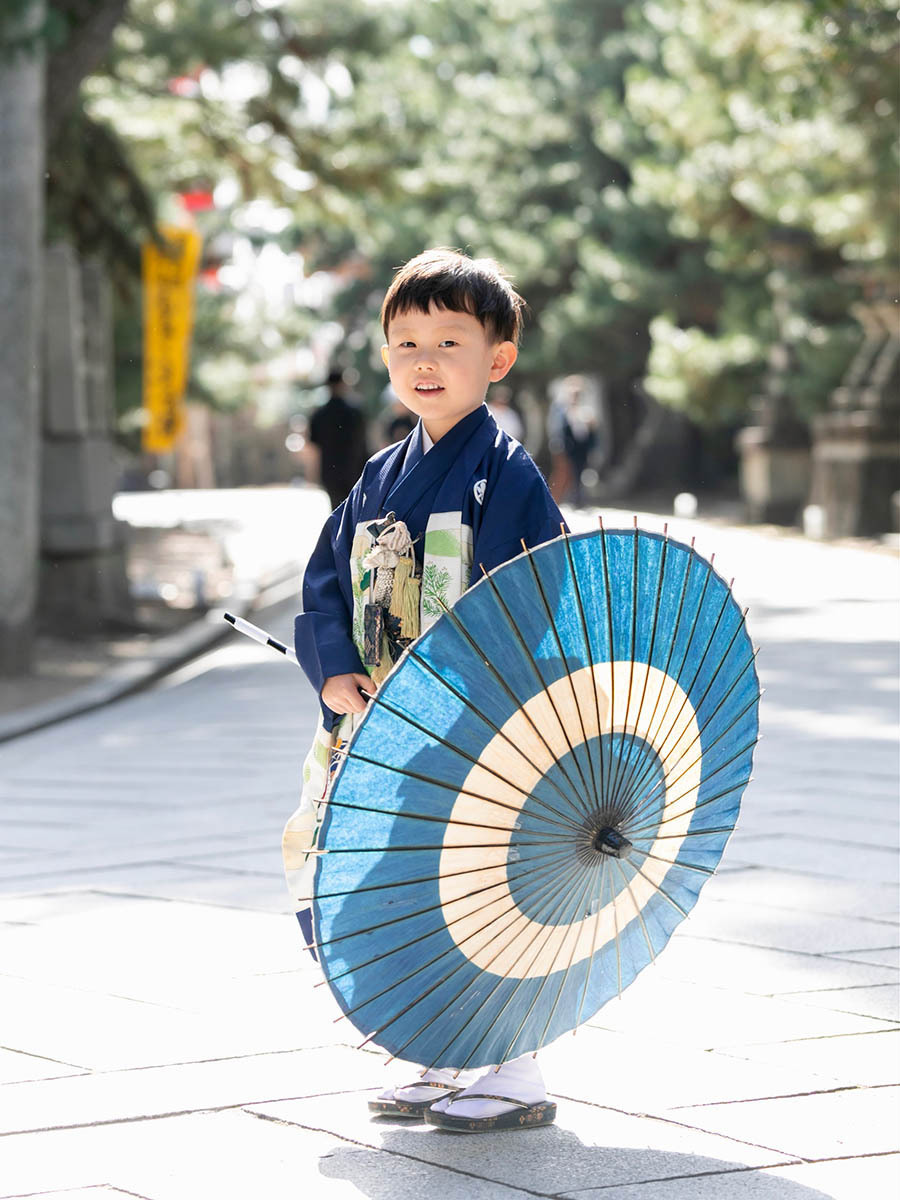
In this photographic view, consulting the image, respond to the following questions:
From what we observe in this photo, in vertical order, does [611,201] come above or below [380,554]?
above

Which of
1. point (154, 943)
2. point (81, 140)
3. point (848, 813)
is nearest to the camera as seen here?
point (154, 943)

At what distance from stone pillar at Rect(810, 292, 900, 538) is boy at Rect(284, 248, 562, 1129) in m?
15.5

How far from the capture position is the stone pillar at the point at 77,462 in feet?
39.4

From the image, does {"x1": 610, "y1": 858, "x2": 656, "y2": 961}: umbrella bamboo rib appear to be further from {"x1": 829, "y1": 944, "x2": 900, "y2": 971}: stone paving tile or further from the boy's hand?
{"x1": 829, "y1": 944, "x2": 900, "y2": 971}: stone paving tile

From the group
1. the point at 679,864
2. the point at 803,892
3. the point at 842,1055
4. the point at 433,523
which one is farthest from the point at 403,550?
the point at 803,892

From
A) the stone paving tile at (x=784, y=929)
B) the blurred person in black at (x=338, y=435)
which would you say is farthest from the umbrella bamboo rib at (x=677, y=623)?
the blurred person in black at (x=338, y=435)

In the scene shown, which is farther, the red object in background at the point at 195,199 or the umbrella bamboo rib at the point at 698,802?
the red object in background at the point at 195,199

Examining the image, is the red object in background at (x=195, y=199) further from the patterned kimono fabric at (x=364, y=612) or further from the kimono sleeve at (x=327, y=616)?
the patterned kimono fabric at (x=364, y=612)

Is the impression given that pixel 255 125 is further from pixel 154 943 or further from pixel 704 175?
pixel 154 943

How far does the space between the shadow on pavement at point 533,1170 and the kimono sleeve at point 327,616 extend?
0.78 metres

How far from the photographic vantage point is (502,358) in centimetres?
317

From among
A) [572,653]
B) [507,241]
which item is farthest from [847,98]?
[507,241]

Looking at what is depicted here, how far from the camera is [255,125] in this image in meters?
17.1

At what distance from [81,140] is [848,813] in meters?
9.50
